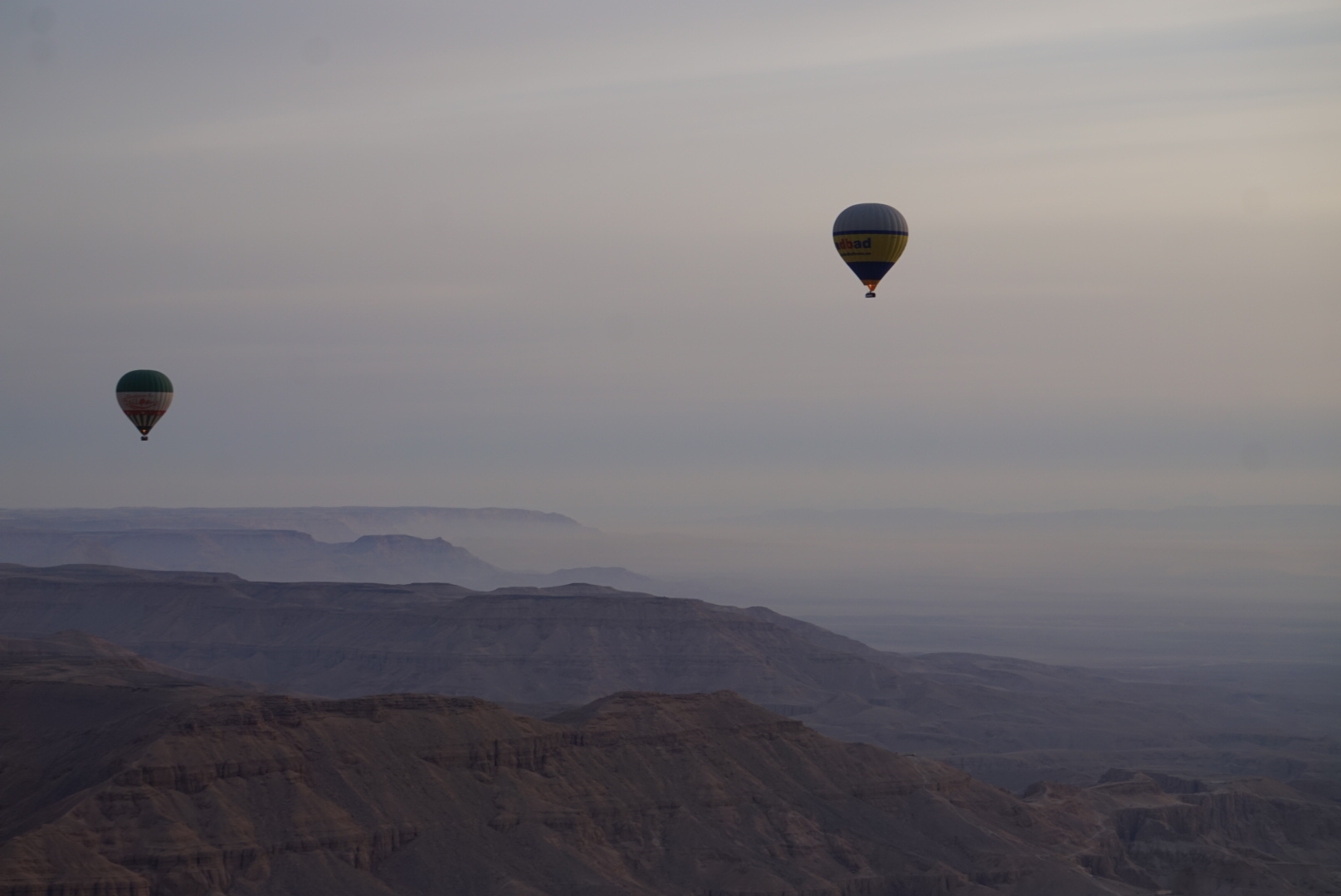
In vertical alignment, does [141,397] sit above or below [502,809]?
above

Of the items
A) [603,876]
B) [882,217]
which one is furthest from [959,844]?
[882,217]

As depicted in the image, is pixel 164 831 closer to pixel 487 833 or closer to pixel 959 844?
pixel 487 833

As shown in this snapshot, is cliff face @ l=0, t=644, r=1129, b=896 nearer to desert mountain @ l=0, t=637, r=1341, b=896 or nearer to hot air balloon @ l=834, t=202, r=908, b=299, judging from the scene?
desert mountain @ l=0, t=637, r=1341, b=896

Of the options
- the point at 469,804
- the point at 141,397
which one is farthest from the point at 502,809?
the point at 141,397

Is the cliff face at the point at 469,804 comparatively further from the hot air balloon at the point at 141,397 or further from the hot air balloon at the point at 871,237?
the hot air balloon at the point at 871,237

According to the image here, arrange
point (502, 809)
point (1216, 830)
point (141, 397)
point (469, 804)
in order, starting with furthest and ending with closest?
point (1216, 830) < point (141, 397) < point (502, 809) < point (469, 804)

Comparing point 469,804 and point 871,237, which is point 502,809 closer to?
point 469,804
